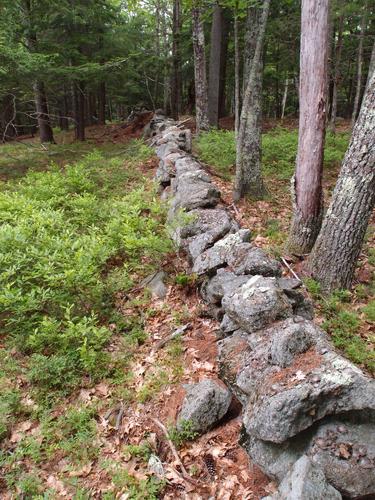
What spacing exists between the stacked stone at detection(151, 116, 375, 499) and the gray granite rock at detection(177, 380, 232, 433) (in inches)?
5.6

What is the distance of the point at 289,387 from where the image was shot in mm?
2594

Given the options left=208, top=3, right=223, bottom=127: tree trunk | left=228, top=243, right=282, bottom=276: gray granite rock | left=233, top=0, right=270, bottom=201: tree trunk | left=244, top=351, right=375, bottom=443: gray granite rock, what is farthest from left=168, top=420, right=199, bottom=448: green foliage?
left=208, top=3, right=223, bottom=127: tree trunk

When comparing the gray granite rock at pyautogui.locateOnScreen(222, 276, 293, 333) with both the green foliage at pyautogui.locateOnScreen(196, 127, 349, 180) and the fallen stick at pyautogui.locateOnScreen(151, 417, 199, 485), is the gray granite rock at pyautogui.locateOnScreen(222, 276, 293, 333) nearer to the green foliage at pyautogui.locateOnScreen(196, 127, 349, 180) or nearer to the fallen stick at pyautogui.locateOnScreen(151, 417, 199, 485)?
the fallen stick at pyautogui.locateOnScreen(151, 417, 199, 485)

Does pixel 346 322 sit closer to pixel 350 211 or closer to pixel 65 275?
pixel 350 211

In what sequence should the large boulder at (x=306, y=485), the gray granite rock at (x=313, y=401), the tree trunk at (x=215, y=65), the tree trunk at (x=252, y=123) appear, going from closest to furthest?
the large boulder at (x=306, y=485) → the gray granite rock at (x=313, y=401) → the tree trunk at (x=252, y=123) → the tree trunk at (x=215, y=65)

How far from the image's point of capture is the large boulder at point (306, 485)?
7.03 ft

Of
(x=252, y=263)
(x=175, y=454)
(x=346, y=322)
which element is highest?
(x=252, y=263)

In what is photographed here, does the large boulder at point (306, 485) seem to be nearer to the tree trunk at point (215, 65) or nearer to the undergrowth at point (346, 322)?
the undergrowth at point (346, 322)

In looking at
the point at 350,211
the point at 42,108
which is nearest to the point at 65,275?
the point at 350,211

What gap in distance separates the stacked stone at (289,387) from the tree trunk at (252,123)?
130 inches

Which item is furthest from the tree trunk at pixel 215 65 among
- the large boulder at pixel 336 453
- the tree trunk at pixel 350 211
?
the large boulder at pixel 336 453

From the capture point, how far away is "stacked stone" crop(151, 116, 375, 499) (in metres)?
2.30

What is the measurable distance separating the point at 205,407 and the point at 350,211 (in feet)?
9.85

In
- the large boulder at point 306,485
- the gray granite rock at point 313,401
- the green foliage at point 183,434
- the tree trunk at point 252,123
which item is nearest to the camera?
the large boulder at point 306,485
